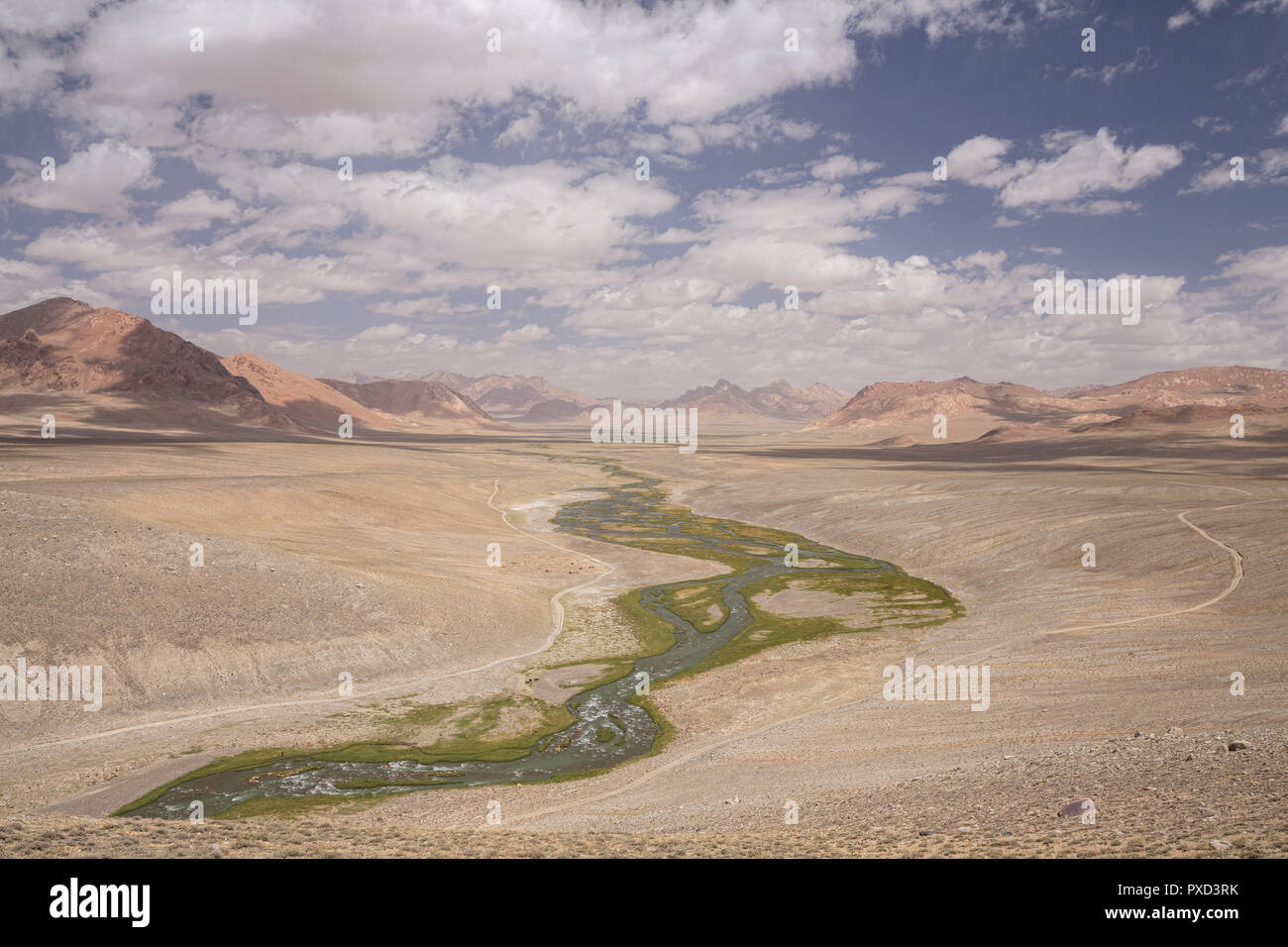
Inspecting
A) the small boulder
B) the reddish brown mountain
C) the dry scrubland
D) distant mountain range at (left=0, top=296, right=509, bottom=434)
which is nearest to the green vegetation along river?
the dry scrubland

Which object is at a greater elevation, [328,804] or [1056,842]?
[1056,842]

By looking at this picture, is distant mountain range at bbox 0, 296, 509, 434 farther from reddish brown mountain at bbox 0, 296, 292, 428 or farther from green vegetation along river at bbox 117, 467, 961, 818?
green vegetation along river at bbox 117, 467, 961, 818

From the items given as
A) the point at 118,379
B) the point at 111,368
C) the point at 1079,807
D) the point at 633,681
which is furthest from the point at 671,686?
the point at 111,368

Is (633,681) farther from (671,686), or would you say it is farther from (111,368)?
(111,368)

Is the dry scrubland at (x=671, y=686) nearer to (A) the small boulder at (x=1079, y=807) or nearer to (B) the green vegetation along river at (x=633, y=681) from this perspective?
(A) the small boulder at (x=1079, y=807)

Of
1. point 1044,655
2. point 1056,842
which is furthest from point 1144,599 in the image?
point 1056,842
